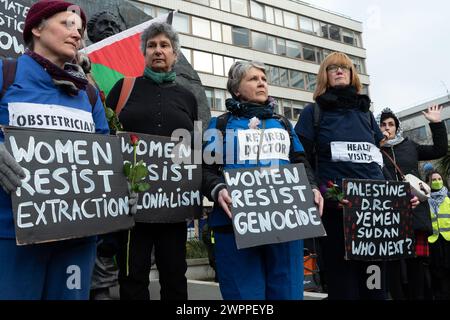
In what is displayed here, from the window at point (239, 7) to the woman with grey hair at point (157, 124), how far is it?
26.2 meters

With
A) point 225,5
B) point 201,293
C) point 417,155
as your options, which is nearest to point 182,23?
point 225,5

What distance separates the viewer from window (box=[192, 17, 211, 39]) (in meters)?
25.4

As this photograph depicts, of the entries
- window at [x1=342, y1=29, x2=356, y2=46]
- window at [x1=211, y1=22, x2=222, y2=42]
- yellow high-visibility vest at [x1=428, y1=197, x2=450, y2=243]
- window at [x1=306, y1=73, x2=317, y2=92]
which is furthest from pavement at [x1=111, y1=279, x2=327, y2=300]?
window at [x1=342, y1=29, x2=356, y2=46]

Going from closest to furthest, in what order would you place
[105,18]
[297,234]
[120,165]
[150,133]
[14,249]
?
[14,249]
[120,165]
[297,234]
[150,133]
[105,18]

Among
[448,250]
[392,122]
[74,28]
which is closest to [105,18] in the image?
[74,28]

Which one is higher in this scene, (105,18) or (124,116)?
(105,18)

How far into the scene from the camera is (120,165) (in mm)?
2129

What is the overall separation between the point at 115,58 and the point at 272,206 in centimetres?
254

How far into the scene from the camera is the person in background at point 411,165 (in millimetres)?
3738

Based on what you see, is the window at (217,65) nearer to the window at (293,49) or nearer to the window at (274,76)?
the window at (274,76)

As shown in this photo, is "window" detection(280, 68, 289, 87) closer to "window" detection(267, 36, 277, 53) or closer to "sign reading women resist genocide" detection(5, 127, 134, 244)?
"window" detection(267, 36, 277, 53)

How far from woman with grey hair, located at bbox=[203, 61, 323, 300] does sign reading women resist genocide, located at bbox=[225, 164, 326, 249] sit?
0.22ft
